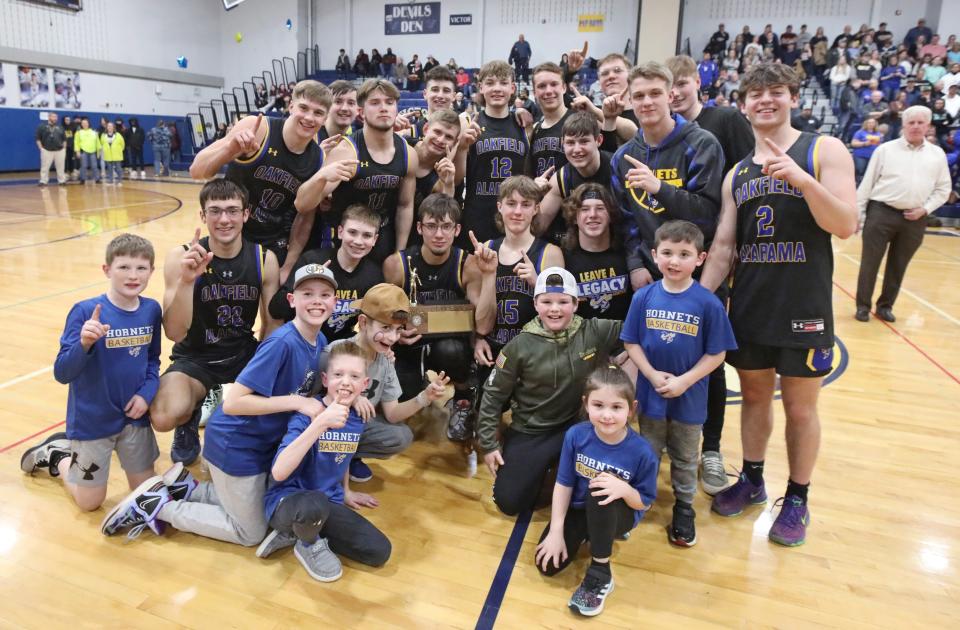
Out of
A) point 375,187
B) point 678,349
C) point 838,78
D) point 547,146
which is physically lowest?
point 678,349

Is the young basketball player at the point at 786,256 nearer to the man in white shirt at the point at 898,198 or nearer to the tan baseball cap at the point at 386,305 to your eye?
the tan baseball cap at the point at 386,305

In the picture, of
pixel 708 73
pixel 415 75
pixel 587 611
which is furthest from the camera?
pixel 415 75

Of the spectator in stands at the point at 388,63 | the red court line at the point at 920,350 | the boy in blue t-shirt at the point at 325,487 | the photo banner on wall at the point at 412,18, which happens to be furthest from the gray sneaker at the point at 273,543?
the photo banner on wall at the point at 412,18

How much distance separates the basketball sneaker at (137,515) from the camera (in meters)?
2.76

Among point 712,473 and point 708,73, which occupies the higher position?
point 708,73

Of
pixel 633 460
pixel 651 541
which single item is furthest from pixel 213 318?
pixel 651 541

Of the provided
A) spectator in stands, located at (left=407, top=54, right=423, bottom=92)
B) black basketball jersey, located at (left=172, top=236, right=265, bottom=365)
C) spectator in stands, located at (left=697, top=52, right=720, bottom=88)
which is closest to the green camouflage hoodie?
black basketball jersey, located at (left=172, top=236, right=265, bottom=365)

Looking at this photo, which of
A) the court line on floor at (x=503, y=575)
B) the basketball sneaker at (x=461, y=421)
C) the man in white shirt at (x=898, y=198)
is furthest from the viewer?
the man in white shirt at (x=898, y=198)

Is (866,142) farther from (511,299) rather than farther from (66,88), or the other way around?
(66,88)

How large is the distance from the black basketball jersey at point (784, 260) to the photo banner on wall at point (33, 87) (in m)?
22.4

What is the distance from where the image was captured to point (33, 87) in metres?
18.6

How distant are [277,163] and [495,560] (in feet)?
8.57

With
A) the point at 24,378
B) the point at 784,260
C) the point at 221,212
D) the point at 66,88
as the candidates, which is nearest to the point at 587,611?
the point at 784,260

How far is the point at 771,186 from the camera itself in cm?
267
